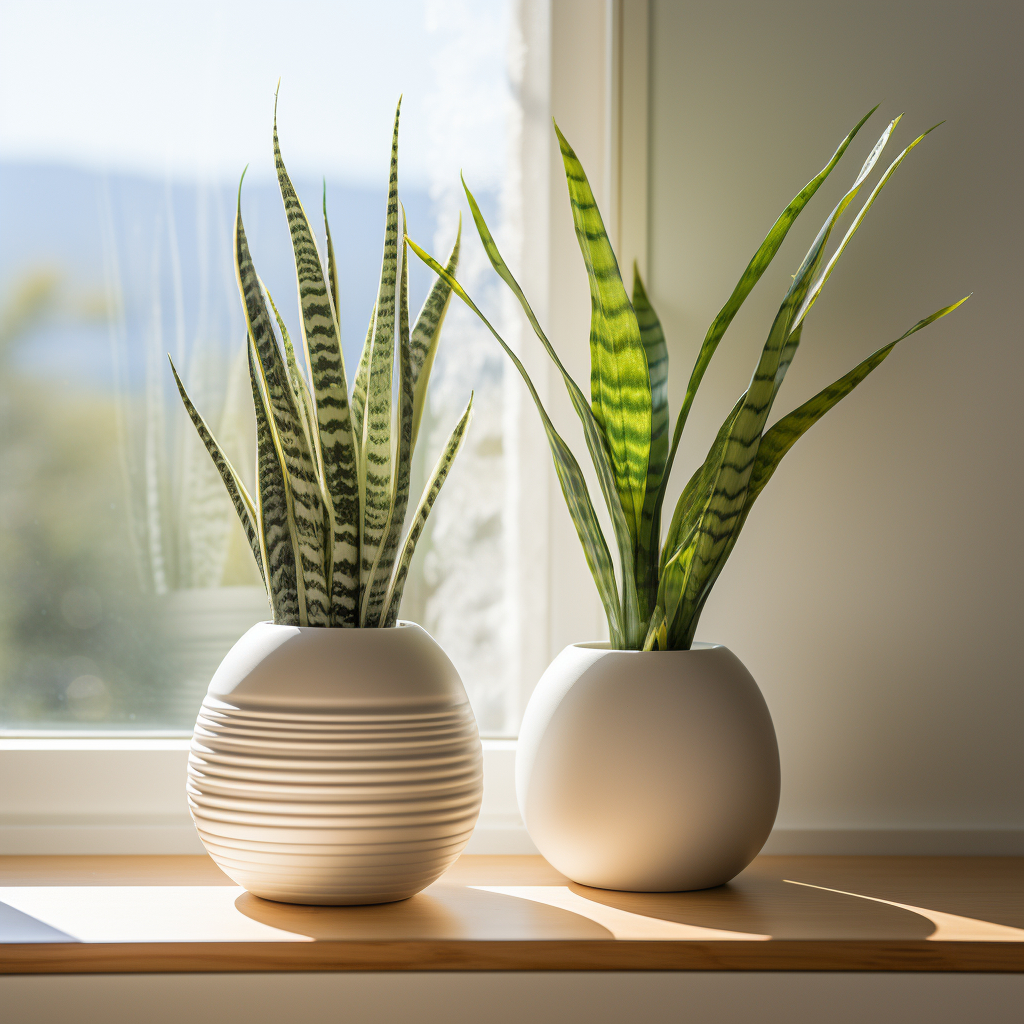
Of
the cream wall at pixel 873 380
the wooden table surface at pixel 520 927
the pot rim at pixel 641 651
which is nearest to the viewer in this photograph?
the wooden table surface at pixel 520 927

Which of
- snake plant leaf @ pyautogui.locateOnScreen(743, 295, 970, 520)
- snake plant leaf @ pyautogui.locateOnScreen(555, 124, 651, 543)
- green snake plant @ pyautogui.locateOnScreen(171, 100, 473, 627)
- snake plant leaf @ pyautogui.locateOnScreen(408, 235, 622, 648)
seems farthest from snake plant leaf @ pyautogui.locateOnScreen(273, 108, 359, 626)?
snake plant leaf @ pyautogui.locateOnScreen(743, 295, 970, 520)

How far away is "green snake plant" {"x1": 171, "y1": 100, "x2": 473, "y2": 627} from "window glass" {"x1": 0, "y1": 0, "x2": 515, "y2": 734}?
0.80ft

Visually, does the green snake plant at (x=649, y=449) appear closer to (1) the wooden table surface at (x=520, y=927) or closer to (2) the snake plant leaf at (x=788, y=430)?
(2) the snake plant leaf at (x=788, y=430)

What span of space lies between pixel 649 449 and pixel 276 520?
301 millimetres

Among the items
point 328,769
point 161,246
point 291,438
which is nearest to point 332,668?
point 328,769

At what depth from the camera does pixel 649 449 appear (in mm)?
758

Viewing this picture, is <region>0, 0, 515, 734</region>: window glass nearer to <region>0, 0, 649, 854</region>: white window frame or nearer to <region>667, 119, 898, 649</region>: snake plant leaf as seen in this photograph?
<region>0, 0, 649, 854</region>: white window frame

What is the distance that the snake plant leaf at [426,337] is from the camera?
2.45 feet

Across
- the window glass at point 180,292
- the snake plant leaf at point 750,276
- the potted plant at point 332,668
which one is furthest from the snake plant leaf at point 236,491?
the snake plant leaf at point 750,276

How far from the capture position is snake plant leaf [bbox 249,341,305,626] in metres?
0.71

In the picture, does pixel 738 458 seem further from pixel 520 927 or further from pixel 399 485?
pixel 520 927

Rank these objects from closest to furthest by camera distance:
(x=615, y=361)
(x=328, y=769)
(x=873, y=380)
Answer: (x=328, y=769) < (x=615, y=361) < (x=873, y=380)

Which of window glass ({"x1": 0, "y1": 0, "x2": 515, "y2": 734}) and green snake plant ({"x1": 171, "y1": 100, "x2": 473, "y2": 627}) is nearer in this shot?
green snake plant ({"x1": 171, "y1": 100, "x2": 473, "y2": 627})

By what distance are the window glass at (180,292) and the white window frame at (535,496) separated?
0.03 meters
